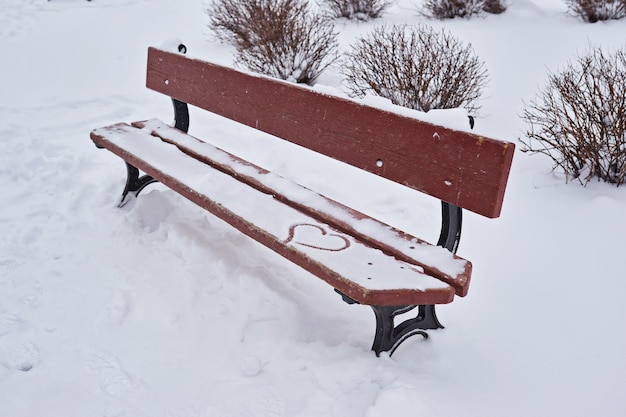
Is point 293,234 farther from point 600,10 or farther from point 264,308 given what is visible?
point 600,10

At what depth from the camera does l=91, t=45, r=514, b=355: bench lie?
216cm

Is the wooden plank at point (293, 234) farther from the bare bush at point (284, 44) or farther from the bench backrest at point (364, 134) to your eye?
the bare bush at point (284, 44)

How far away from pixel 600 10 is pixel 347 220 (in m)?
6.08

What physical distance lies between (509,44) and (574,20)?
5.26 feet

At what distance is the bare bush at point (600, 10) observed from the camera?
23.3 ft

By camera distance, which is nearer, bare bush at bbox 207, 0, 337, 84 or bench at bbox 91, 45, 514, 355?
bench at bbox 91, 45, 514, 355

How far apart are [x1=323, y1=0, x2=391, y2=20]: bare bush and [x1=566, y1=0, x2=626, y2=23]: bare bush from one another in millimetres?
2397

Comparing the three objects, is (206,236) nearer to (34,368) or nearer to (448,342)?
(34,368)

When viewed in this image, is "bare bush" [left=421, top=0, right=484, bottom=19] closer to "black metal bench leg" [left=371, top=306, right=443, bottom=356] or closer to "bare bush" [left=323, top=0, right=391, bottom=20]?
"bare bush" [left=323, top=0, right=391, bottom=20]

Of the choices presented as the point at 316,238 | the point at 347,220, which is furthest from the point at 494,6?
the point at 316,238

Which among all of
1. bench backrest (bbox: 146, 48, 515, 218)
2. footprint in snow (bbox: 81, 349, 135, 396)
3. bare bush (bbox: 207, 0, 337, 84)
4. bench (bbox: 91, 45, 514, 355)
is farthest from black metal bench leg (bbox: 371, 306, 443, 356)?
bare bush (bbox: 207, 0, 337, 84)

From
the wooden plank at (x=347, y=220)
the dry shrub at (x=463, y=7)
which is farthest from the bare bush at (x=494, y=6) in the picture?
the wooden plank at (x=347, y=220)

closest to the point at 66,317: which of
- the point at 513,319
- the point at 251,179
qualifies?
the point at 251,179

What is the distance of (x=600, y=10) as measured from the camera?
716cm
